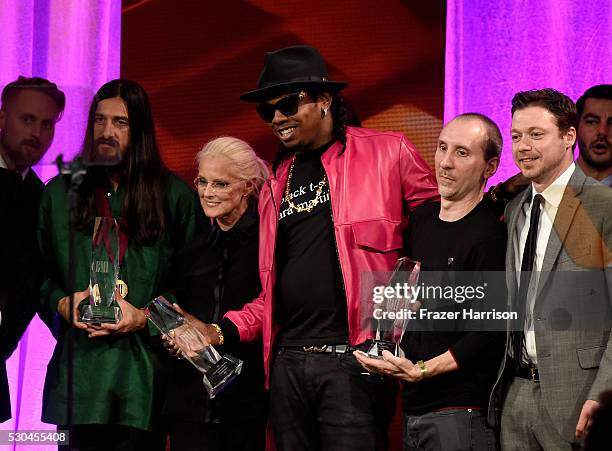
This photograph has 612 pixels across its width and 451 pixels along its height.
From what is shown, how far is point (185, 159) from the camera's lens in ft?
14.8

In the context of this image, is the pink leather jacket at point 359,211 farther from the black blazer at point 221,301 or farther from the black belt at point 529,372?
the black belt at point 529,372

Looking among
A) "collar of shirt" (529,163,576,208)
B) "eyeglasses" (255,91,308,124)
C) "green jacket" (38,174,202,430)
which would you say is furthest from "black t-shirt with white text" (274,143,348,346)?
"collar of shirt" (529,163,576,208)

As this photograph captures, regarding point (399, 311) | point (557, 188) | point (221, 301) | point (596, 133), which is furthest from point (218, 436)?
point (596, 133)

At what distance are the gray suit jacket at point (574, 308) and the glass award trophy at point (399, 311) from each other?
0.37 m

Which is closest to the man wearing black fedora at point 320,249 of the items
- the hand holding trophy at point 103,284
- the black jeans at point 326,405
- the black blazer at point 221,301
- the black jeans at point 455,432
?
the black jeans at point 326,405

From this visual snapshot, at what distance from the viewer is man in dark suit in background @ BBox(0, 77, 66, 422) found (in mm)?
3623

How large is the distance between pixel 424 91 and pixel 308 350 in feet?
5.02

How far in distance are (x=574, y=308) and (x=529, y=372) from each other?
0.24 meters

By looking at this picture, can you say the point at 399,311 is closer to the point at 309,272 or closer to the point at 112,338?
the point at 309,272

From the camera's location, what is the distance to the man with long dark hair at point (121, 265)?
3.46 m

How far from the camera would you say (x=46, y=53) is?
447 centimetres

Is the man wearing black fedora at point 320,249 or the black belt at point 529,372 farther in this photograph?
the man wearing black fedora at point 320,249

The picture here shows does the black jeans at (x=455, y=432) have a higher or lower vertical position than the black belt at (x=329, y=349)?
lower

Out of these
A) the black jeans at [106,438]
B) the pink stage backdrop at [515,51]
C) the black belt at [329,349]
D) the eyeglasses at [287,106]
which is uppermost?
the pink stage backdrop at [515,51]
